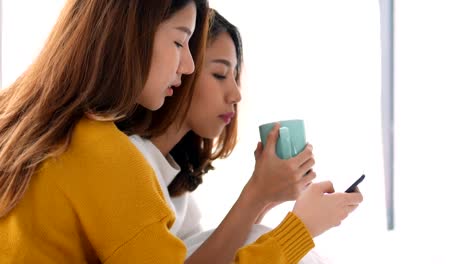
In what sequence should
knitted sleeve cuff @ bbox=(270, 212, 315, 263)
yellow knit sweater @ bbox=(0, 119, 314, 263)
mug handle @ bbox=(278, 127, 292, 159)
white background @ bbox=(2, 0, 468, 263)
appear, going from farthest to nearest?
white background @ bbox=(2, 0, 468, 263) → mug handle @ bbox=(278, 127, 292, 159) → knitted sleeve cuff @ bbox=(270, 212, 315, 263) → yellow knit sweater @ bbox=(0, 119, 314, 263)

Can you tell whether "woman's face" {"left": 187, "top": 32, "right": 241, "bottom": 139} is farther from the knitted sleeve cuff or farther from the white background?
the white background

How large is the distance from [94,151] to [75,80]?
128 mm

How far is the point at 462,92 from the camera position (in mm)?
1623

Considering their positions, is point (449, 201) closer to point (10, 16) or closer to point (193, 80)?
point (193, 80)

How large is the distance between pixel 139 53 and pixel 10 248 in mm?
333

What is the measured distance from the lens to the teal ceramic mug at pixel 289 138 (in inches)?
42.8

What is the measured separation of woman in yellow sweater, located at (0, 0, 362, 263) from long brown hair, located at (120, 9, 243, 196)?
183 mm

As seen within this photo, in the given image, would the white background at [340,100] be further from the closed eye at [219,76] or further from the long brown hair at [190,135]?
the closed eye at [219,76]

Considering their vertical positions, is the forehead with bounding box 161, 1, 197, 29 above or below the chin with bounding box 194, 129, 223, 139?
above

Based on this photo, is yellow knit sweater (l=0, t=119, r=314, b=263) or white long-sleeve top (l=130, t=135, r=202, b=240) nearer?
yellow knit sweater (l=0, t=119, r=314, b=263)

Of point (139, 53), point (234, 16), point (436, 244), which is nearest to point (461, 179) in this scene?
point (436, 244)

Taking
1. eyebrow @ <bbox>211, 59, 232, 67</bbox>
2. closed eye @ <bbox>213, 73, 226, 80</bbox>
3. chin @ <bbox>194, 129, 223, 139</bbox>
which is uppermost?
eyebrow @ <bbox>211, 59, 232, 67</bbox>

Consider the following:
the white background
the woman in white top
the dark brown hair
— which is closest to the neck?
the woman in white top

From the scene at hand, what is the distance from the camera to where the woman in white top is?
1.10 m
